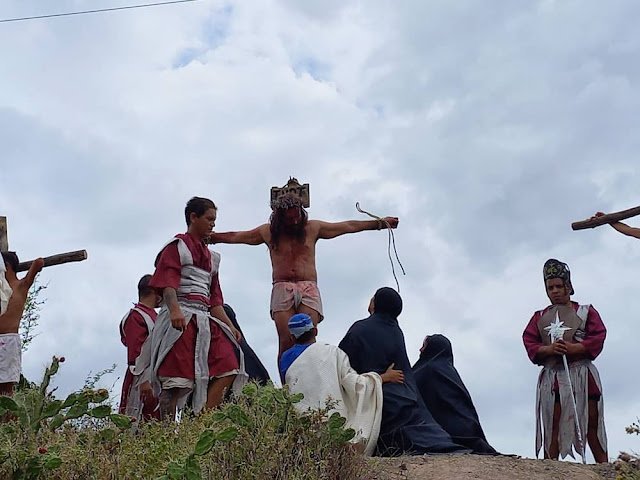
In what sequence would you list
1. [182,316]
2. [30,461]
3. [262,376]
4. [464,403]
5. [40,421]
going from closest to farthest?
[30,461], [40,421], [182,316], [464,403], [262,376]

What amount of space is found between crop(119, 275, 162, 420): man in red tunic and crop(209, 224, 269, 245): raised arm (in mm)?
910

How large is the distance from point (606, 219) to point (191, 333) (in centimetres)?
346

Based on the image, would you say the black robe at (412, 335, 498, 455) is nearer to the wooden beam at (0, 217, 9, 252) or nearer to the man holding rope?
the man holding rope

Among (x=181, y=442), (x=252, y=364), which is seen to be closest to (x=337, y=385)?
(x=181, y=442)

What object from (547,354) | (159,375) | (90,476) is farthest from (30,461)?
(547,354)

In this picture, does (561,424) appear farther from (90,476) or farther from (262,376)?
(90,476)

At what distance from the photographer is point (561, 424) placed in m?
8.20

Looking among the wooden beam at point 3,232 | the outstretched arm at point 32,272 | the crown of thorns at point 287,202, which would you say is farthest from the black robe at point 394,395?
the wooden beam at point 3,232

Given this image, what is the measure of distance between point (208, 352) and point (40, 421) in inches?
56.4

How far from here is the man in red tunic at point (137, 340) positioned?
7.60m

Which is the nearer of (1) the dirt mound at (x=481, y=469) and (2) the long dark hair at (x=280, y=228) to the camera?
(1) the dirt mound at (x=481, y=469)

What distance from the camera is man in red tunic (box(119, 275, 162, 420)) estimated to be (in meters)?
7.60

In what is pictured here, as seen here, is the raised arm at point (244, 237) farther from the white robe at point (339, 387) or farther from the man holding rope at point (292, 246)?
the white robe at point (339, 387)

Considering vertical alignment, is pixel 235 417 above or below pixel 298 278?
below
